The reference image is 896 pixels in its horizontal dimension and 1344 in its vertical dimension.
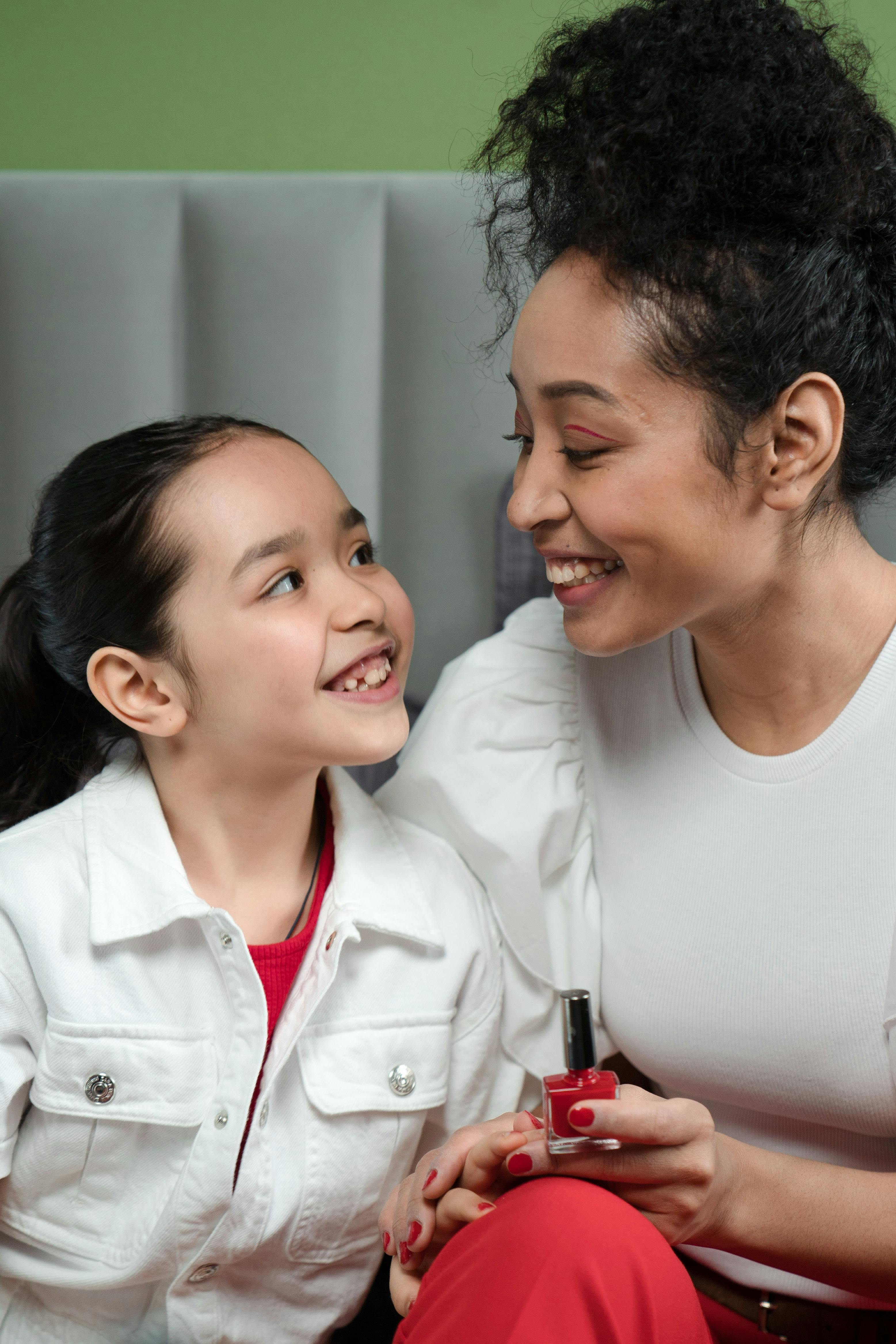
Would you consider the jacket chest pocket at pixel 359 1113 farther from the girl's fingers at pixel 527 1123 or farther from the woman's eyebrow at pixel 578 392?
the woman's eyebrow at pixel 578 392

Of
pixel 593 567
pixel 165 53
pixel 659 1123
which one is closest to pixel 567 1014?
pixel 659 1123

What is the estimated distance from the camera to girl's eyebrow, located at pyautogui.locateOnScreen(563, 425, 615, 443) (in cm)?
99

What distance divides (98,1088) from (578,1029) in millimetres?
480

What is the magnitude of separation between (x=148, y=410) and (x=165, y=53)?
1.97 ft

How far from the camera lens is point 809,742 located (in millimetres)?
1129

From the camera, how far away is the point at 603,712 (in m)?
1.28

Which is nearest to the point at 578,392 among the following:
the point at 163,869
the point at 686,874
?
the point at 686,874

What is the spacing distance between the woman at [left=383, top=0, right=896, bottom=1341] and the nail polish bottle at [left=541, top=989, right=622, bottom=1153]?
0.7 inches

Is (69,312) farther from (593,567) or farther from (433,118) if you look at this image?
(593,567)

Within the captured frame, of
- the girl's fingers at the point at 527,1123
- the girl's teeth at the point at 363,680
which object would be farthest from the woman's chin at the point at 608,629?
the girl's fingers at the point at 527,1123

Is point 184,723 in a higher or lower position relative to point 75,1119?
higher

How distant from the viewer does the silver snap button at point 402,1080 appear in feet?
3.70

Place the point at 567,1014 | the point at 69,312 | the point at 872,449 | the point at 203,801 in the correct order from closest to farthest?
the point at 567,1014
the point at 872,449
the point at 203,801
the point at 69,312

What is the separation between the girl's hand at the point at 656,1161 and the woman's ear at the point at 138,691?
21.3 inches
